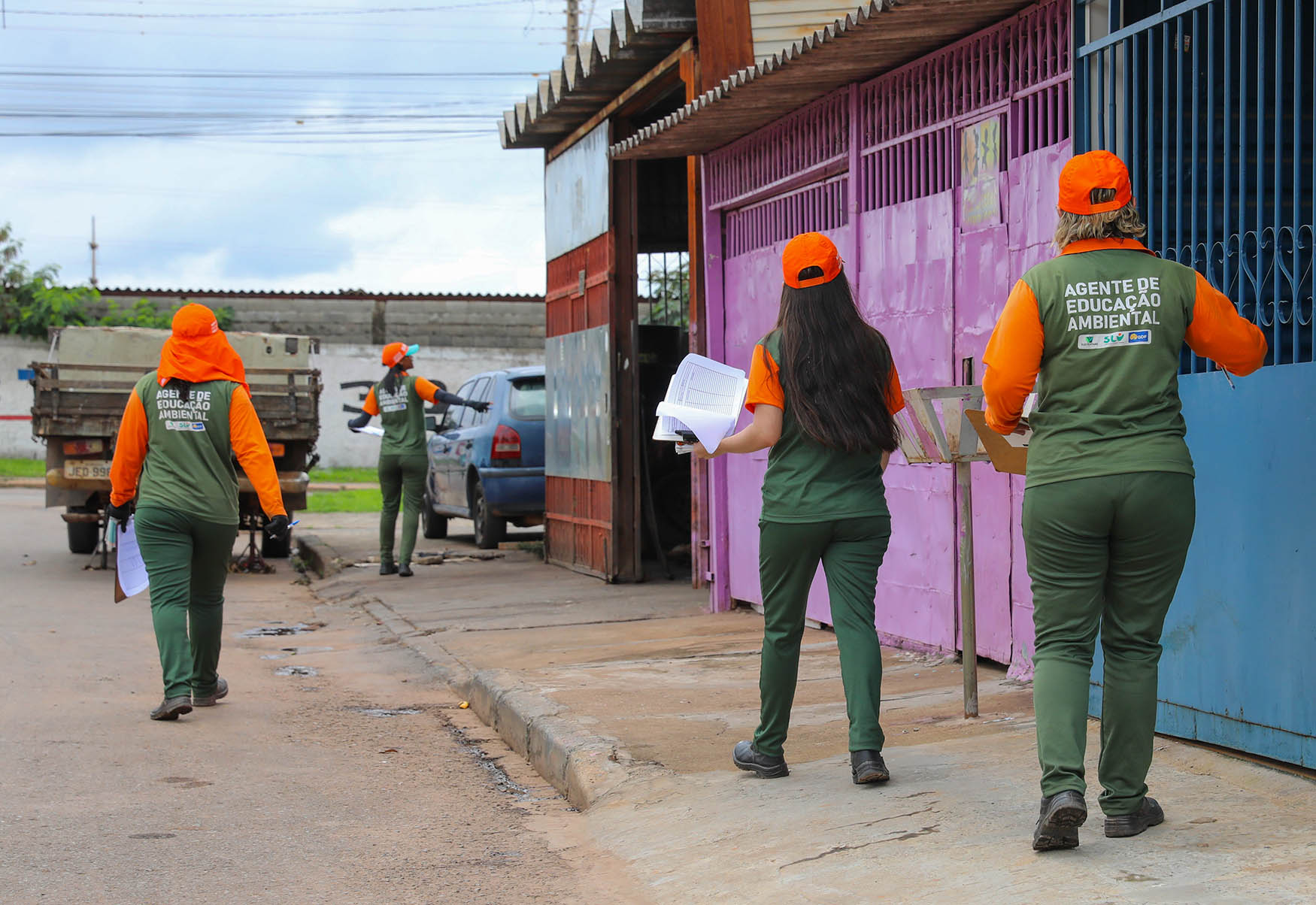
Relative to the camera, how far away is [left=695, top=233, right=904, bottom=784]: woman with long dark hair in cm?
475

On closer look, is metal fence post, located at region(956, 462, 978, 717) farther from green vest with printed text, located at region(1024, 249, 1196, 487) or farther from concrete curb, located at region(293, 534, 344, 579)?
concrete curb, located at region(293, 534, 344, 579)

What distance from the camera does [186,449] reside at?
22.0 feet

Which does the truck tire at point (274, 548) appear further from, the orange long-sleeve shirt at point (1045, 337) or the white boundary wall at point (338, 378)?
the white boundary wall at point (338, 378)

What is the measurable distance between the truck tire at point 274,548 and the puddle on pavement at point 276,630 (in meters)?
4.39

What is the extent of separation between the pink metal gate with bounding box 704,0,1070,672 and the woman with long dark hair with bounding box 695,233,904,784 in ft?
5.67

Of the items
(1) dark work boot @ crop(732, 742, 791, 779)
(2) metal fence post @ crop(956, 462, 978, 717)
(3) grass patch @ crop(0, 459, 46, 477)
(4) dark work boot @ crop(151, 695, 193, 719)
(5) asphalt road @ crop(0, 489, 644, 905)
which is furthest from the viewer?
(3) grass patch @ crop(0, 459, 46, 477)

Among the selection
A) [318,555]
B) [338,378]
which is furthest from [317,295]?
[318,555]

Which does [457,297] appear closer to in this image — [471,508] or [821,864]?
[471,508]

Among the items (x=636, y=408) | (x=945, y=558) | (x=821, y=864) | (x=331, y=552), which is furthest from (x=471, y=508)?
(x=821, y=864)

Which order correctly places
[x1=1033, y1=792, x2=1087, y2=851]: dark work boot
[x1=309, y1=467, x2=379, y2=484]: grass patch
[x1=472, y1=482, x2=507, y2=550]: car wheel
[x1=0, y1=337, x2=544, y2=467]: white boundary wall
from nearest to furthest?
[x1=1033, y1=792, x2=1087, y2=851]: dark work boot
[x1=472, y1=482, x2=507, y2=550]: car wheel
[x1=309, y1=467, x2=379, y2=484]: grass patch
[x1=0, y1=337, x2=544, y2=467]: white boundary wall

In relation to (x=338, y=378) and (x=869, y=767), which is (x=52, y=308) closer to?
(x=338, y=378)

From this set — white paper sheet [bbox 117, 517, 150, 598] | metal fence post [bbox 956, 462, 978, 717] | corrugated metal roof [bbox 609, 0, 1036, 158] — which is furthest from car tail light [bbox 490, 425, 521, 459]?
metal fence post [bbox 956, 462, 978, 717]

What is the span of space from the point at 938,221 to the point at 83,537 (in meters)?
10.4

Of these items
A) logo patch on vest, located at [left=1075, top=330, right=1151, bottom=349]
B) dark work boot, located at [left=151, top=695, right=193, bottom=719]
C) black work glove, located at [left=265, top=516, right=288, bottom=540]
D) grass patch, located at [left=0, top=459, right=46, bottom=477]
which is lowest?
dark work boot, located at [left=151, top=695, right=193, bottom=719]
